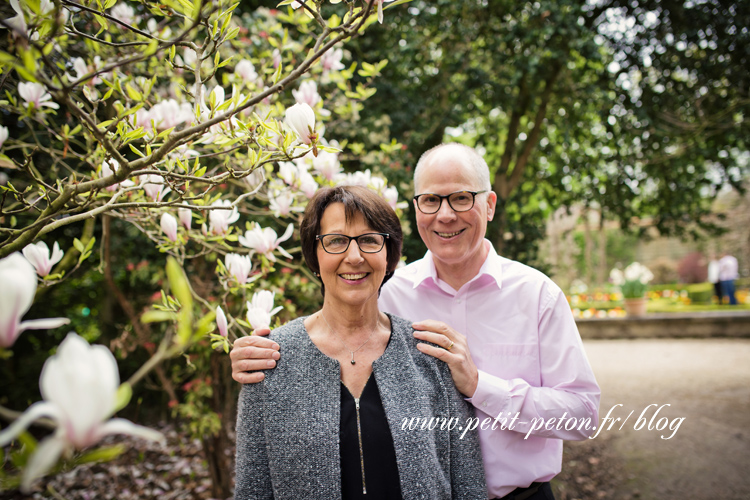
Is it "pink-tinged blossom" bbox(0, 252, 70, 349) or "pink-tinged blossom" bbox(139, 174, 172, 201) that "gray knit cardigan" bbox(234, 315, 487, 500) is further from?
"pink-tinged blossom" bbox(0, 252, 70, 349)

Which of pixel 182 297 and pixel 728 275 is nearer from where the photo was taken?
pixel 182 297

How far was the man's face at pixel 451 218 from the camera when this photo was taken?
6.27ft

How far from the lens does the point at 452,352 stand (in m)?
1.68

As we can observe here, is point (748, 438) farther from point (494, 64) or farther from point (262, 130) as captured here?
point (262, 130)

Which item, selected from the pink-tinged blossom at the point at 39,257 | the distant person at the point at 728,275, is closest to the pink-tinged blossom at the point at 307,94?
the pink-tinged blossom at the point at 39,257

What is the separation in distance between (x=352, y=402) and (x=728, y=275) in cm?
1396

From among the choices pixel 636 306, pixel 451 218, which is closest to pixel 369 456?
pixel 451 218

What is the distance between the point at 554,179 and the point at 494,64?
73.0 inches

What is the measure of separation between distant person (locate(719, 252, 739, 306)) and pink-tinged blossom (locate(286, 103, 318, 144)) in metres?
14.0

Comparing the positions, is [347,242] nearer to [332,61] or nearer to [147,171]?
[147,171]

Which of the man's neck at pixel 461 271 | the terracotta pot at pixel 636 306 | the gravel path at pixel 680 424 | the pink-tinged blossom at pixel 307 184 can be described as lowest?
the gravel path at pixel 680 424

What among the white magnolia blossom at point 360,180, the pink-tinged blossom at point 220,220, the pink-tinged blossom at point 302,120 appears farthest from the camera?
the white magnolia blossom at point 360,180

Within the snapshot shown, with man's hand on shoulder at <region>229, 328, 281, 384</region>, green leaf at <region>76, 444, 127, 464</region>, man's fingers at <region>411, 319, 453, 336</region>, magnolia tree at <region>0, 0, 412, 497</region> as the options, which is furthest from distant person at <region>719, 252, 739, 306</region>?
green leaf at <region>76, 444, 127, 464</region>

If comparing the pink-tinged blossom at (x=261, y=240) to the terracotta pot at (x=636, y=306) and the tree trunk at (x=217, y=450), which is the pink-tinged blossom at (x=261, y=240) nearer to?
the tree trunk at (x=217, y=450)
